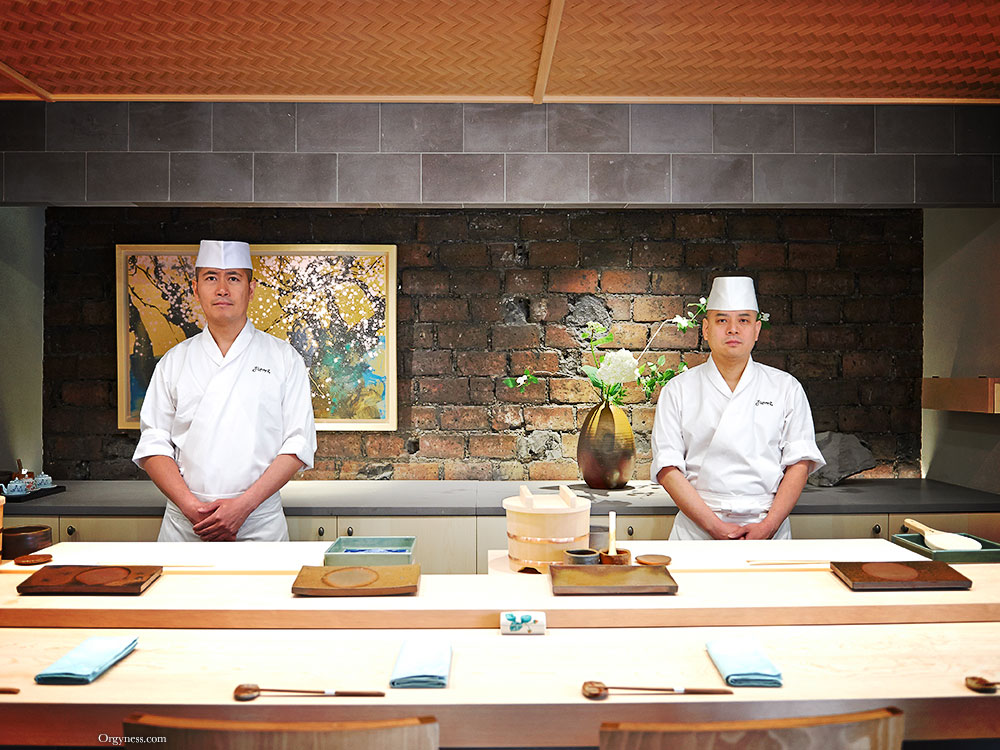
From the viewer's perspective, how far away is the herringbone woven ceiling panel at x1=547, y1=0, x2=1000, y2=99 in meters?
2.53

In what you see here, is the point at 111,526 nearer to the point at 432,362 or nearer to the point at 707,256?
the point at 432,362

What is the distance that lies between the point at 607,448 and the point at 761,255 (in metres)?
1.32

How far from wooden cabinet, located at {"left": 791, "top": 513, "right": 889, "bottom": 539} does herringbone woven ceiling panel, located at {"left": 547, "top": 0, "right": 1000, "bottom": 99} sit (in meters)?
1.77

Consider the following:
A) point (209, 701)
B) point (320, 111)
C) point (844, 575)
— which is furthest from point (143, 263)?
point (844, 575)

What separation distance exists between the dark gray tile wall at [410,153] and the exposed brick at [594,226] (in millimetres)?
596

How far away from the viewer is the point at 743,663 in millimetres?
1446

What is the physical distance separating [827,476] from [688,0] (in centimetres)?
231

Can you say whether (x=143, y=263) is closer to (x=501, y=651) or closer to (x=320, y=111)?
(x=320, y=111)

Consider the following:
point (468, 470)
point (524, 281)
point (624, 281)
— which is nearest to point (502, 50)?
point (524, 281)

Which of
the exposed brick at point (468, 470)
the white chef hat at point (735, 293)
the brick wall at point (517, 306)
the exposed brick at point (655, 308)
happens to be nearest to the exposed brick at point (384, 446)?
the brick wall at point (517, 306)

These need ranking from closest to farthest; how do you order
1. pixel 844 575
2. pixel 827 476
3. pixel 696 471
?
pixel 844 575 → pixel 696 471 → pixel 827 476

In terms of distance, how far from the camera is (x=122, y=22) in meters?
2.59

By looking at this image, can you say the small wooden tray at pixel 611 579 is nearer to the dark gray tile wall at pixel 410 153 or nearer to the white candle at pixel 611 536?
the white candle at pixel 611 536

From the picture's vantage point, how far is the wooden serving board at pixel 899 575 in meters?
1.87
